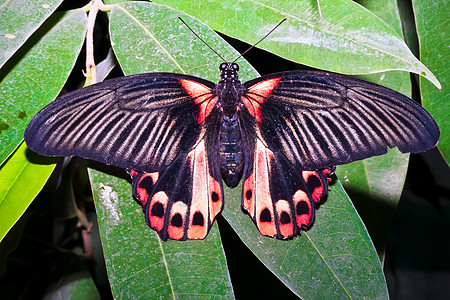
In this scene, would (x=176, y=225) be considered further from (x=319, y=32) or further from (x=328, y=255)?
(x=319, y=32)

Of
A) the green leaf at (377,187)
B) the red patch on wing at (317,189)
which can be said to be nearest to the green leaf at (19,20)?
the red patch on wing at (317,189)

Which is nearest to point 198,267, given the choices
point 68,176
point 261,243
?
point 261,243

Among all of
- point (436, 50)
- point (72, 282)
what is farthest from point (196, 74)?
point (72, 282)

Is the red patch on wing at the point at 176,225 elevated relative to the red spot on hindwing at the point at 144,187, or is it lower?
lower

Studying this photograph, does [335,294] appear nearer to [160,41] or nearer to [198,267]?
[198,267]

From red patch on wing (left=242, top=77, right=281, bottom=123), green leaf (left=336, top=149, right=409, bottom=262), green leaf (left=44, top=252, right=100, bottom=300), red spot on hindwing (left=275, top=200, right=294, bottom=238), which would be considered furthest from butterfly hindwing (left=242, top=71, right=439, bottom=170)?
green leaf (left=44, top=252, right=100, bottom=300)

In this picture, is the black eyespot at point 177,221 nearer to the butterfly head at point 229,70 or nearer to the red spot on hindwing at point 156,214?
the red spot on hindwing at point 156,214
